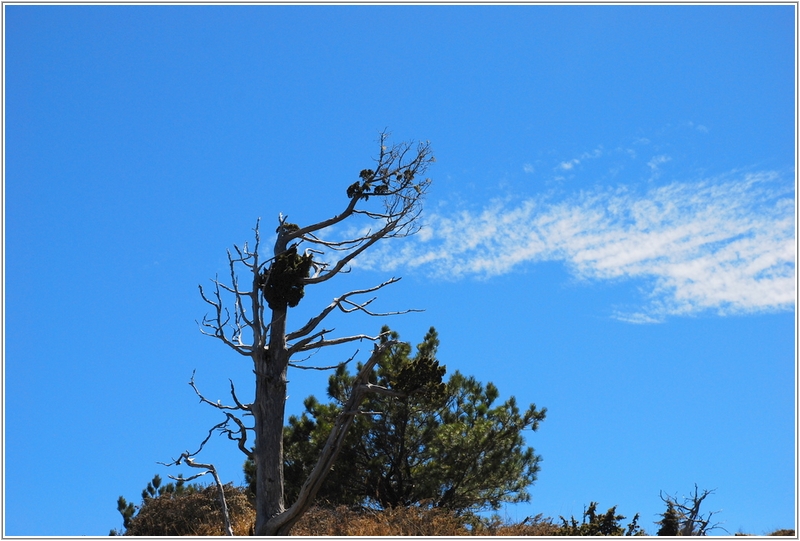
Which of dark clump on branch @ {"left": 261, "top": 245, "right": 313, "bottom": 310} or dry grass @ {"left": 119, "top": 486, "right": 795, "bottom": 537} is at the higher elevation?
dark clump on branch @ {"left": 261, "top": 245, "right": 313, "bottom": 310}

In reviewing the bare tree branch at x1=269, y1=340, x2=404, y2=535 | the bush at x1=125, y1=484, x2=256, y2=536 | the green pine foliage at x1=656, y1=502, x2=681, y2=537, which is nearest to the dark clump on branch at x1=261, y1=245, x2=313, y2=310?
the bare tree branch at x1=269, y1=340, x2=404, y2=535

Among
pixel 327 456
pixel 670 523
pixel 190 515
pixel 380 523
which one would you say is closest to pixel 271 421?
pixel 327 456

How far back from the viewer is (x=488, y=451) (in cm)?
1825

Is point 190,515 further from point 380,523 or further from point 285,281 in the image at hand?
point 285,281

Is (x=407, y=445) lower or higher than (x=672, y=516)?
higher

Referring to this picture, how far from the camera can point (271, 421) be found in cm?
1453

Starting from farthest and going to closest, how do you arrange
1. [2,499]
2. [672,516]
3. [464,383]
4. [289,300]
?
[464,383] → [289,300] → [672,516] → [2,499]

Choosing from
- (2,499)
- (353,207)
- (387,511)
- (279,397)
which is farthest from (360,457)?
(2,499)

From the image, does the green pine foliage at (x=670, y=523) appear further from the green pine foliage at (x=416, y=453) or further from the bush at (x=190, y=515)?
the bush at (x=190, y=515)

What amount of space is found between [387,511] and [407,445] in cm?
242

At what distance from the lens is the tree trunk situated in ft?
46.6

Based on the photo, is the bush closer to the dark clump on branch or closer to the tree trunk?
the tree trunk

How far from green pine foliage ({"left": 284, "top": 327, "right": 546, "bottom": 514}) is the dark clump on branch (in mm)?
3074

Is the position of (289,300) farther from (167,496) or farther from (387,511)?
Answer: (167,496)
